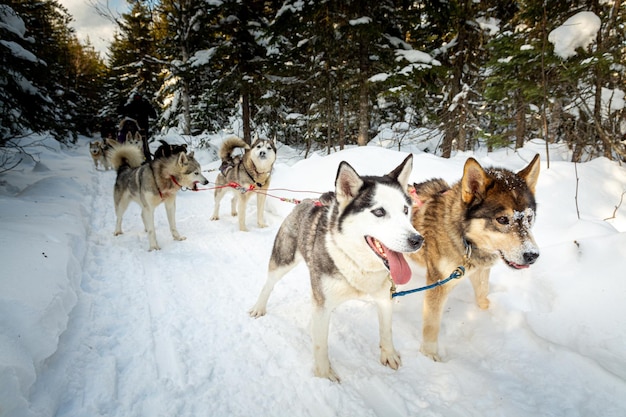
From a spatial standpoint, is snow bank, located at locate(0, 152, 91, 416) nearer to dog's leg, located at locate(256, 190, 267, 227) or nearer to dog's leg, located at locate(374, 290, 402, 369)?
dog's leg, located at locate(374, 290, 402, 369)

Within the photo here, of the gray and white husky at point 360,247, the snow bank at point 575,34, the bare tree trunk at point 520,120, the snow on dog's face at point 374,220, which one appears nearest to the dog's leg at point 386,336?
the gray and white husky at point 360,247

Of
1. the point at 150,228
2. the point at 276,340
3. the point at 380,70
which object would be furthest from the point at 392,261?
the point at 380,70

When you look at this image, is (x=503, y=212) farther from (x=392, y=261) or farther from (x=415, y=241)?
(x=392, y=261)

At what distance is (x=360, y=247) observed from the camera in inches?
78.7

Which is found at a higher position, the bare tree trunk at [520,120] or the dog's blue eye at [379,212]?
the bare tree trunk at [520,120]

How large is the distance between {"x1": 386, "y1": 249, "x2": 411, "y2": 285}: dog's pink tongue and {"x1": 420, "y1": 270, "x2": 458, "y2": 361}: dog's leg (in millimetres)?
646

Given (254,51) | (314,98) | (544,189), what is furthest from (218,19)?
(544,189)

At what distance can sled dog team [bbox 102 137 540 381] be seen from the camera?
6.37 feet

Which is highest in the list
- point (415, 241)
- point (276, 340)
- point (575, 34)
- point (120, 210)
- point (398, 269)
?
point (575, 34)

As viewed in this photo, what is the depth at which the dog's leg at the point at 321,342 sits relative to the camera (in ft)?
7.12

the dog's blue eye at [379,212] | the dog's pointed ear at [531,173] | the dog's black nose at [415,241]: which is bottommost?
the dog's black nose at [415,241]

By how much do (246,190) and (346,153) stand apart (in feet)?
8.47

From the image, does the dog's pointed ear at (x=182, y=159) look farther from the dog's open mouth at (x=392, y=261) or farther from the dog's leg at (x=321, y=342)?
the dog's open mouth at (x=392, y=261)

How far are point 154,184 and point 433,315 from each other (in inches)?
182
